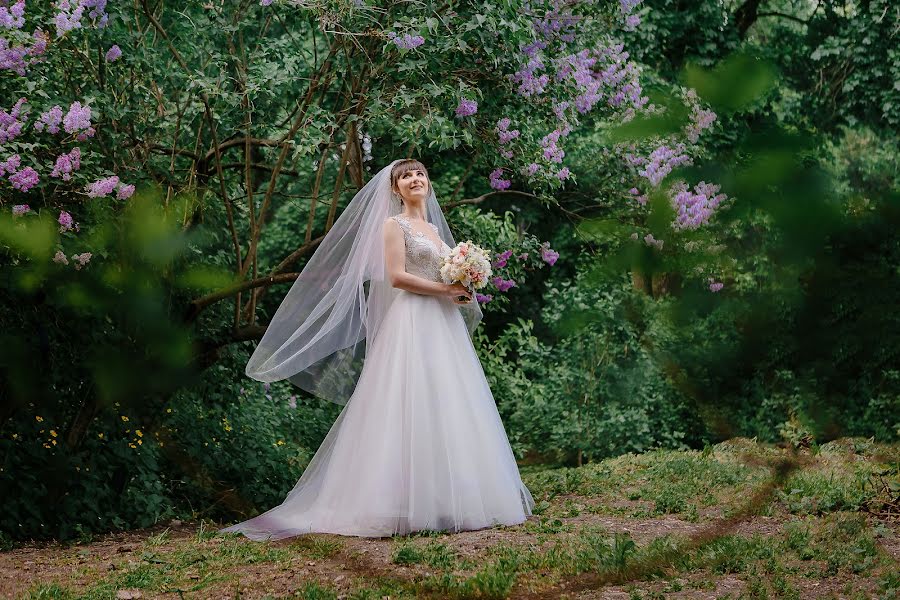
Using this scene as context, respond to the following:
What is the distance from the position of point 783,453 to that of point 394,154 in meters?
6.11

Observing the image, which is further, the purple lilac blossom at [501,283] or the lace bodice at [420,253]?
the purple lilac blossom at [501,283]

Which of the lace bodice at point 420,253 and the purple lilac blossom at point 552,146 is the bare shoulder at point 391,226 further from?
the purple lilac blossom at point 552,146

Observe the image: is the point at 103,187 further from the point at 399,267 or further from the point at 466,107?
the point at 466,107

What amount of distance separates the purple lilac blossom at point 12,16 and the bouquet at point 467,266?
89.6 inches

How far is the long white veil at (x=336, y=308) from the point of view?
5.36m

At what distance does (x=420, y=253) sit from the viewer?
5246 mm

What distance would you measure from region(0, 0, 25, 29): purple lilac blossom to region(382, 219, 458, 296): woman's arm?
1.96m

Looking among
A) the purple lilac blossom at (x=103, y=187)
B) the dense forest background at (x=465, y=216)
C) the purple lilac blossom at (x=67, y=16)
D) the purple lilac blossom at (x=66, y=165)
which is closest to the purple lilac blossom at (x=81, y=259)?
the dense forest background at (x=465, y=216)

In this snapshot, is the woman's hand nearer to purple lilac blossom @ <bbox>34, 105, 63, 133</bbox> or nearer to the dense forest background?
the dense forest background

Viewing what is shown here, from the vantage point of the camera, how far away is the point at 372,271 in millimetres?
5402

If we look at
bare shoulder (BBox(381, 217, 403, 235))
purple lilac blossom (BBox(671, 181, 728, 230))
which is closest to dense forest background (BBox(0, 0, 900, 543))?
purple lilac blossom (BBox(671, 181, 728, 230))

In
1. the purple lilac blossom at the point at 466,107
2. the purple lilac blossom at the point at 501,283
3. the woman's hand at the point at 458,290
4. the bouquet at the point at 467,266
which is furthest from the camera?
the purple lilac blossom at the point at 501,283

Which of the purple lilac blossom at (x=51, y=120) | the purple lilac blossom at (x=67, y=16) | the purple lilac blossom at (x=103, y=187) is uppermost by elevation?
the purple lilac blossom at (x=67, y=16)

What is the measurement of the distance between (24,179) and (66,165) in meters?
0.27
